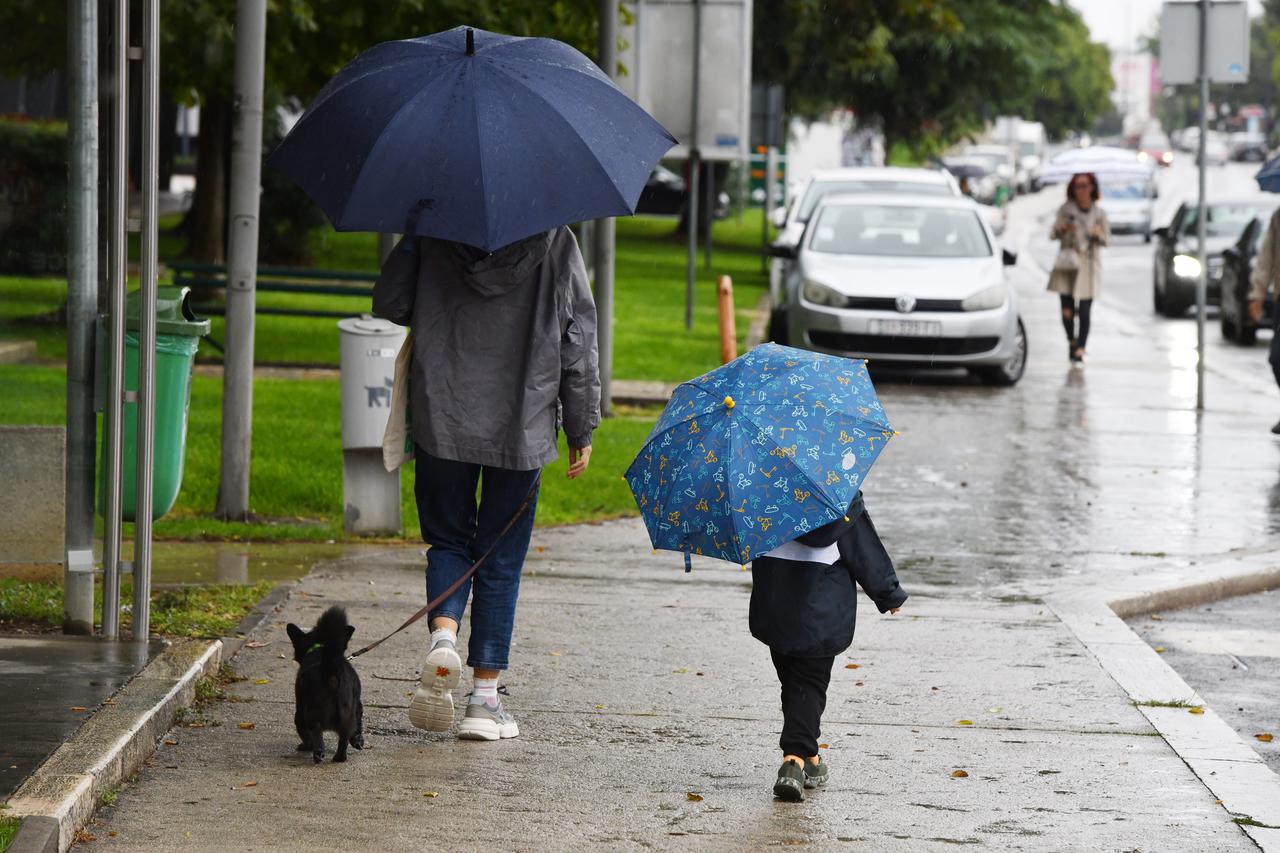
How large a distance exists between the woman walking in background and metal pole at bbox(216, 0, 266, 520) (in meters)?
10.8

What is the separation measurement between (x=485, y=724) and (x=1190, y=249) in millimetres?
21232

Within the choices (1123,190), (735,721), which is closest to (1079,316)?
Answer: (735,721)

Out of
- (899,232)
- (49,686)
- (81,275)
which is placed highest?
(899,232)

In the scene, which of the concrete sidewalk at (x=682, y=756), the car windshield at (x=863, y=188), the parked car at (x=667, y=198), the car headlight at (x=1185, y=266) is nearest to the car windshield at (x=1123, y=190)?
the parked car at (x=667, y=198)

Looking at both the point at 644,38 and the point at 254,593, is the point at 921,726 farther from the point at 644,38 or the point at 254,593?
the point at 644,38

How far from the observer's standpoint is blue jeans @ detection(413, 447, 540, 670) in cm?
574

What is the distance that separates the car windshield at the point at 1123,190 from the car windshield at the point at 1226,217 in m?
19.4

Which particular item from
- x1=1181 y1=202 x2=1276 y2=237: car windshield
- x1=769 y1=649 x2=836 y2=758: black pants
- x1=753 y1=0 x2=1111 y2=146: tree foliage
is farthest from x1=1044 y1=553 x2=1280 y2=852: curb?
x1=753 y1=0 x2=1111 y2=146: tree foliage

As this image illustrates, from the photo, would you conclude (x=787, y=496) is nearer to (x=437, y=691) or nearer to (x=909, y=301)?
(x=437, y=691)

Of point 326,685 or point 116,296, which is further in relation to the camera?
point 116,296

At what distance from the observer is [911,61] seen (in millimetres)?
38438

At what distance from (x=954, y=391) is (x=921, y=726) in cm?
1073

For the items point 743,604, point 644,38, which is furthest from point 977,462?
point 644,38

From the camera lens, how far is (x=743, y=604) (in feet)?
26.7
